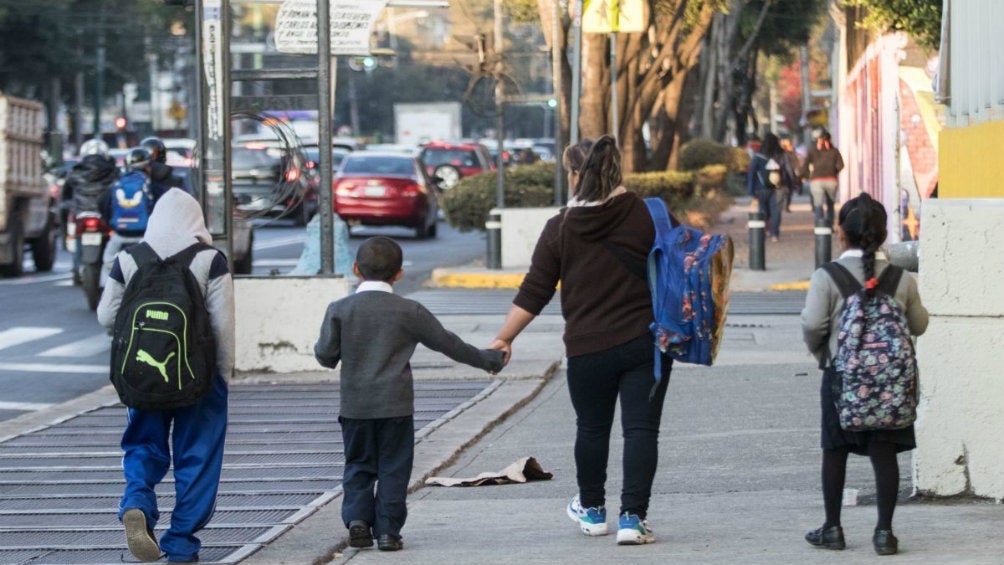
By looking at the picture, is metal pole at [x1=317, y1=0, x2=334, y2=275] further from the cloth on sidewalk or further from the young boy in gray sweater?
the young boy in gray sweater

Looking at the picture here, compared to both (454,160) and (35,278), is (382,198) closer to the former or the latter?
(35,278)

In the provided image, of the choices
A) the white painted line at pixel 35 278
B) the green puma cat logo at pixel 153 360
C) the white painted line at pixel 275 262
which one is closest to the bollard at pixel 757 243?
the white painted line at pixel 275 262

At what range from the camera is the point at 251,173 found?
2897 cm

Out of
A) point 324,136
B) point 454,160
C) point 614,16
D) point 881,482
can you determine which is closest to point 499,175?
point 614,16

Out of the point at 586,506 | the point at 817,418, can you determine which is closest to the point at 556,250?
the point at 586,506

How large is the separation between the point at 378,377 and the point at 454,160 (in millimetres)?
38886

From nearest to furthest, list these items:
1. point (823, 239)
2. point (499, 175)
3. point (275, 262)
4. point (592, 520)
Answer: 1. point (592, 520)
2. point (823, 239)
3. point (499, 175)
4. point (275, 262)

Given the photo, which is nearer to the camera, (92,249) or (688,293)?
(688,293)

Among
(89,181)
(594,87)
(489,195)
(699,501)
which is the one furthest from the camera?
(594,87)

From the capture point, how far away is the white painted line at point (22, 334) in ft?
53.3

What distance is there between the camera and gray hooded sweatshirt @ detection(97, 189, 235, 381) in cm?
688

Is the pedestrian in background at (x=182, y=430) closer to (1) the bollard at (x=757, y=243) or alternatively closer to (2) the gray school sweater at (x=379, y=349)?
(2) the gray school sweater at (x=379, y=349)

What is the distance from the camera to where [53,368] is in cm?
1446

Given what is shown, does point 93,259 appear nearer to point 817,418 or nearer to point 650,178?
point 817,418
